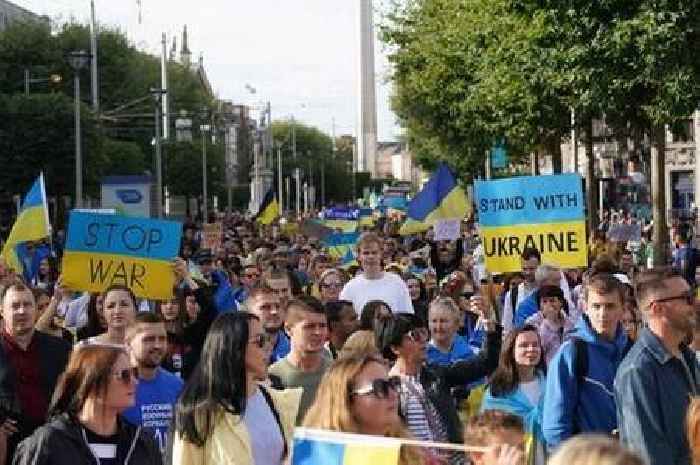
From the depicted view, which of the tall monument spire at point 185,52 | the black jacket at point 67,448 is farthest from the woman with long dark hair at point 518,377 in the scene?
the tall monument spire at point 185,52

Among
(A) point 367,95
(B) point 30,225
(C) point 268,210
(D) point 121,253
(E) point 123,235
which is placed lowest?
(D) point 121,253

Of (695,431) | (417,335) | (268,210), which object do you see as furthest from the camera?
(268,210)

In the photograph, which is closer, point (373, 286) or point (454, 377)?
point (454, 377)

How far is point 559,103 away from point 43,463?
2688 cm

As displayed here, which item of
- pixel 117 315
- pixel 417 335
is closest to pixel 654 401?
pixel 417 335

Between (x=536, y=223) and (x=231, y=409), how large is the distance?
25.0 feet

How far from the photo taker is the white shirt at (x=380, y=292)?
12.1m

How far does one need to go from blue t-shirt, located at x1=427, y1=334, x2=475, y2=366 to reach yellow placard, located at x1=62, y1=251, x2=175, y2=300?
148 inches

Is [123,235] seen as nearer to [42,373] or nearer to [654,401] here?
[42,373]

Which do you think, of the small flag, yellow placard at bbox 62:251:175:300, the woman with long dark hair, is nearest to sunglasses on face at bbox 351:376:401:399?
the small flag

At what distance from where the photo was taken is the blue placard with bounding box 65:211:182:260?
517 inches

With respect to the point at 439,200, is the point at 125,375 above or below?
below

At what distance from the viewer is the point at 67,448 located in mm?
5695

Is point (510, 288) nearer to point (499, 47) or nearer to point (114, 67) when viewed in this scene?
point (499, 47)
